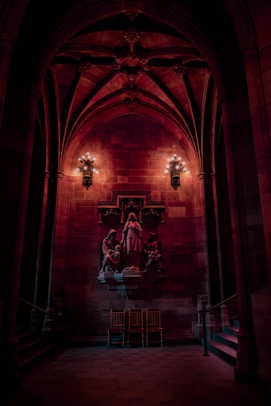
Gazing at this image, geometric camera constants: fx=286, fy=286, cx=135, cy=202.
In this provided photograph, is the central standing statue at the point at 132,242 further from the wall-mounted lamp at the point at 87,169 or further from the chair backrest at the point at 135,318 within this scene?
the wall-mounted lamp at the point at 87,169

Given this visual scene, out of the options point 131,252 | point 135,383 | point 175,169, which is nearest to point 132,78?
point 175,169

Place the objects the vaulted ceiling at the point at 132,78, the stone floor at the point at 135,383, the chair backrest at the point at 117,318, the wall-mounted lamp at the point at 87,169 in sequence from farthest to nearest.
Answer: the wall-mounted lamp at the point at 87,169 < the chair backrest at the point at 117,318 < the vaulted ceiling at the point at 132,78 < the stone floor at the point at 135,383

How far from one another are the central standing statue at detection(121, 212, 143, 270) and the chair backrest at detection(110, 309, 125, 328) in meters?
1.38

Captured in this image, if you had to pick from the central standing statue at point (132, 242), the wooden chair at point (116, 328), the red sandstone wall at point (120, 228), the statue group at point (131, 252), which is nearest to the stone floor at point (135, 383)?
the wooden chair at point (116, 328)

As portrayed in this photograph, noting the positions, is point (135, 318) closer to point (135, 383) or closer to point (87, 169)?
point (135, 383)

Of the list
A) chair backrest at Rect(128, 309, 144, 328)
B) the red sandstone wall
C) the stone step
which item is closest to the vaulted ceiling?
the red sandstone wall

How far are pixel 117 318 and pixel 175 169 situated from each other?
17.2 ft

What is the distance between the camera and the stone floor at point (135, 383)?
3.79 meters

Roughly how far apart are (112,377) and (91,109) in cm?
839

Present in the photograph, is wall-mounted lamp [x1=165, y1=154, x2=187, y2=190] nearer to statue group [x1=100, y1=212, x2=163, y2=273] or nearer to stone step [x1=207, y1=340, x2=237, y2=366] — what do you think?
statue group [x1=100, y1=212, x2=163, y2=273]

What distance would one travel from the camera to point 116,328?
8391 millimetres

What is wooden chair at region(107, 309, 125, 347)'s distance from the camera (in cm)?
812

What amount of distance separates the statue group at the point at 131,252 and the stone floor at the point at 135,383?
2.77m

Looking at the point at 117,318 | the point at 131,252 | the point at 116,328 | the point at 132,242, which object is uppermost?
the point at 132,242
